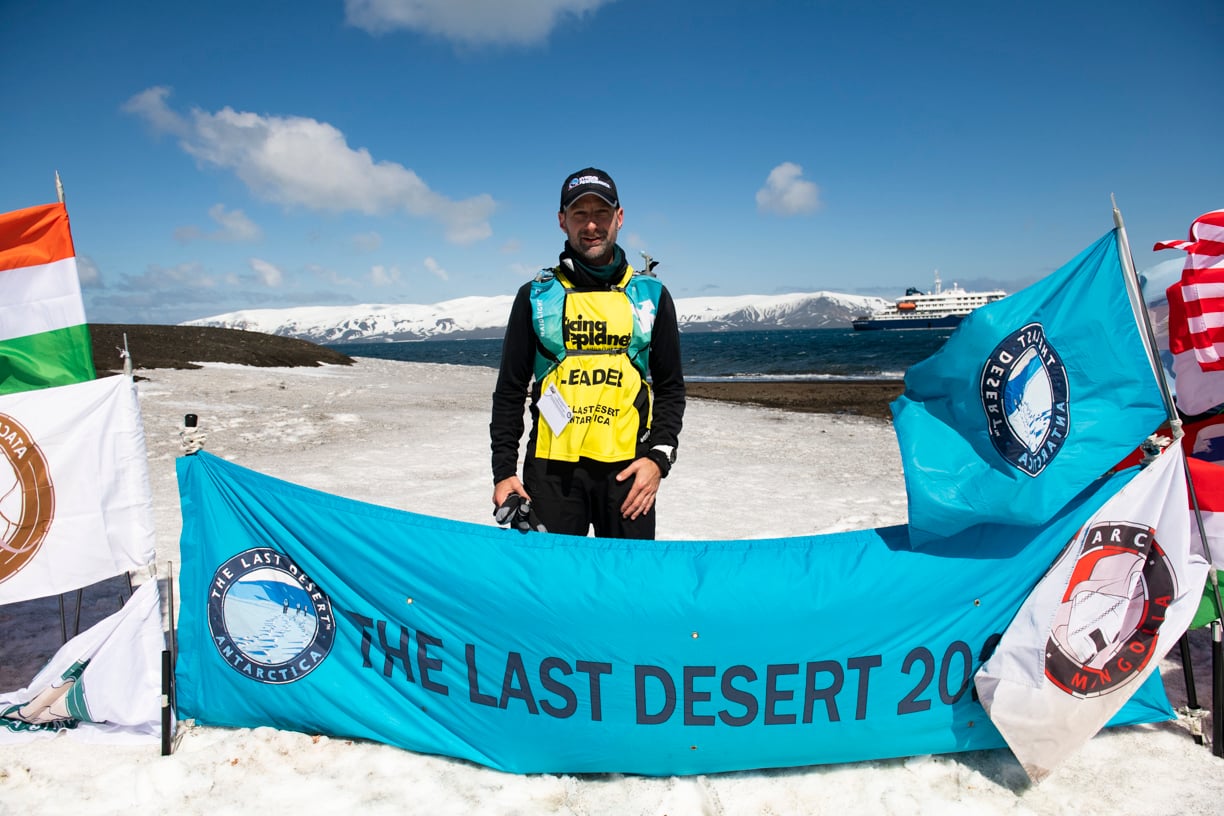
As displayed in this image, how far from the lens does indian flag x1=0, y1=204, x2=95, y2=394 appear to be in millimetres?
2730

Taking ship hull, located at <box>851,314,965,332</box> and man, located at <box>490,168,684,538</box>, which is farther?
ship hull, located at <box>851,314,965,332</box>

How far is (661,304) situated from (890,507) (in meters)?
5.04

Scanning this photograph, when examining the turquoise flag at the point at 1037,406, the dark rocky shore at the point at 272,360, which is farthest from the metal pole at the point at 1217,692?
the dark rocky shore at the point at 272,360

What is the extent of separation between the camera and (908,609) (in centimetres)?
250

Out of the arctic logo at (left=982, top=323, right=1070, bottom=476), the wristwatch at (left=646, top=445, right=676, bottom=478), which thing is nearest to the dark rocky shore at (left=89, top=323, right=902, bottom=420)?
the arctic logo at (left=982, top=323, right=1070, bottom=476)

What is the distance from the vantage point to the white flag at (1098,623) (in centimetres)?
245

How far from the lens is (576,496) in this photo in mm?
2922

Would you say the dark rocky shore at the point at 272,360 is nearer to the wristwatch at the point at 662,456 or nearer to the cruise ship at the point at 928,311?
the wristwatch at the point at 662,456

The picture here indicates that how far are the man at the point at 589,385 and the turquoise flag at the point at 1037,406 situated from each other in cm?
107

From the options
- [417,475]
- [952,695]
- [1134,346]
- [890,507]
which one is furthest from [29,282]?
[890,507]

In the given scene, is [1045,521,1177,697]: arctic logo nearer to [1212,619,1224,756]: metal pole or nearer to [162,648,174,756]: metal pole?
[1212,619,1224,756]: metal pole

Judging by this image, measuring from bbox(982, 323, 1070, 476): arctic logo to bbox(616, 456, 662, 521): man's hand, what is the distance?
1.33m

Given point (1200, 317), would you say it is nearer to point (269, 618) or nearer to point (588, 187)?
point (588, 187)

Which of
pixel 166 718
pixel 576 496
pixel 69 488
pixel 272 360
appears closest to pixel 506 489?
pixel 576 496
